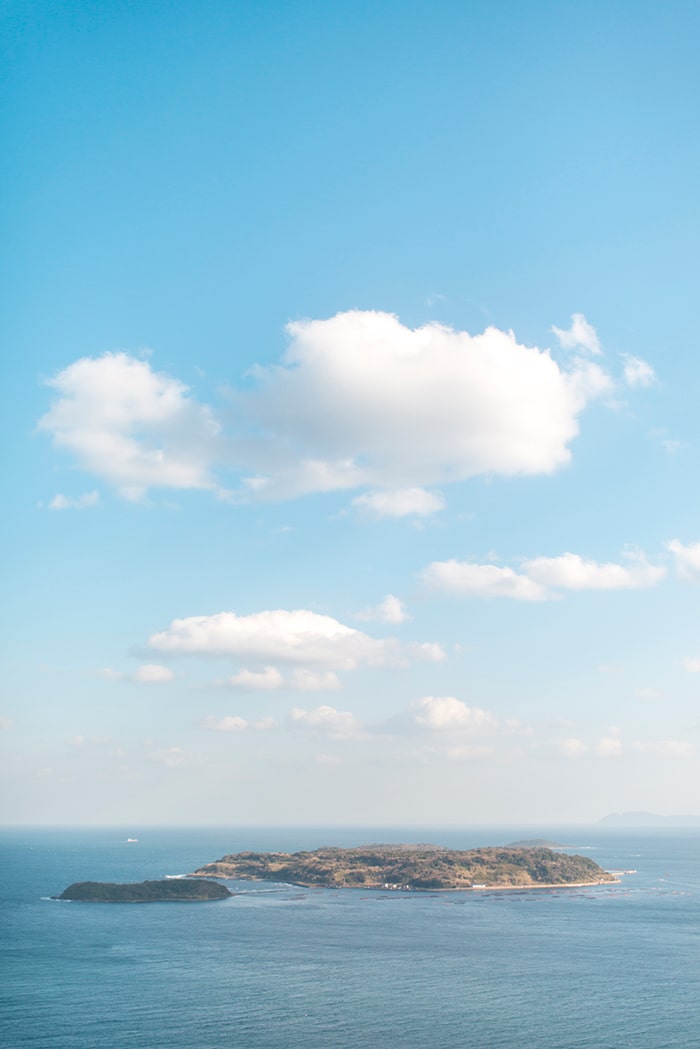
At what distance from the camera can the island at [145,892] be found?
172875 mm

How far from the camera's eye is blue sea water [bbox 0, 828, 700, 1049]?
76.9 metres

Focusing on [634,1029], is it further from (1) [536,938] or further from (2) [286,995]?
(1) [536,938]

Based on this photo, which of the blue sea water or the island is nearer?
the blue sea water

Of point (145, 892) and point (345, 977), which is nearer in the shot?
point (345, 977)

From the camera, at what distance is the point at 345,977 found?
99.4 meters

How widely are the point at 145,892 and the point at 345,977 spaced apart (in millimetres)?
93658

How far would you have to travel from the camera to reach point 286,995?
90.7m

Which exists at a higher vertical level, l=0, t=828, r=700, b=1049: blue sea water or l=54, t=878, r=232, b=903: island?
l=0, t=828, r=700, b=1049: blue sea water

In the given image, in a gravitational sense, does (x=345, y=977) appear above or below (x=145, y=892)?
above

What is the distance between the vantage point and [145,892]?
17738cm

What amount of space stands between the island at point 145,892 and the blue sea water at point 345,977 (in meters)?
7.09

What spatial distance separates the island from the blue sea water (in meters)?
7.09

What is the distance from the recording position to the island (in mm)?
172875

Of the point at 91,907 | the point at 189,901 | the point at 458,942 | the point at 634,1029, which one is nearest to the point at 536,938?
the point at 458,942
